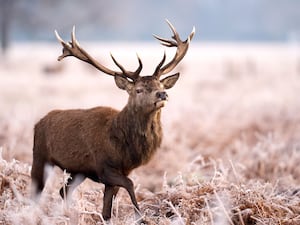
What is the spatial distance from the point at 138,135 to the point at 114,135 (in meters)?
0.23

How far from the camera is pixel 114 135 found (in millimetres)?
6688

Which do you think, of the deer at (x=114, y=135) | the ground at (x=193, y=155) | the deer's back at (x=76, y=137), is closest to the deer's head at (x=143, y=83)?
the deer at (x=114, y=135)

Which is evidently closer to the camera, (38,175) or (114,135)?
(114,135)

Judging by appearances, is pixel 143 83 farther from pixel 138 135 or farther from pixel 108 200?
pixel 108 200

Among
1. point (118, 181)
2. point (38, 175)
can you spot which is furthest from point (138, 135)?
point (38, 175)

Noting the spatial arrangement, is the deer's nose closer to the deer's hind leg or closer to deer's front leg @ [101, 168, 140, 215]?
deer's front leg @ [101, 168, 140, 215]

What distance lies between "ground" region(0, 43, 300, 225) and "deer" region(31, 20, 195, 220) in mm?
264

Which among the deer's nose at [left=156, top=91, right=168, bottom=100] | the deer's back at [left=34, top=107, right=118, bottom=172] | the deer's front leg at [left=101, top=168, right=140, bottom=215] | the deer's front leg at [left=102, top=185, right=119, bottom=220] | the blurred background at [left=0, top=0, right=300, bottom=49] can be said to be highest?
the blurred background at [left=0, top=0, right=300, bottom=49]

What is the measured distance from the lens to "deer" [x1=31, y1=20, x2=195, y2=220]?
6516 millimetres

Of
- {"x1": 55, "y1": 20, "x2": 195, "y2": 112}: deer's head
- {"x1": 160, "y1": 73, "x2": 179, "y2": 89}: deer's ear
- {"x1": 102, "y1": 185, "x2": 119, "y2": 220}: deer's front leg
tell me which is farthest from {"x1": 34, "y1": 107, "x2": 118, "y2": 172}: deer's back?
{"x1": 160, "y1": 73, "x2": 179, "y2": 89}: deer's ear

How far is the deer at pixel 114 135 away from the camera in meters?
6.52

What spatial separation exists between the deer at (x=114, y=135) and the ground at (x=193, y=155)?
0.26 m

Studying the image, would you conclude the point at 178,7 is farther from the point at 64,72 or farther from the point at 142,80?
the point at 142,80

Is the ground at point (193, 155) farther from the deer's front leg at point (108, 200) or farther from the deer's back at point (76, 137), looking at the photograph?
the deer's back at point (76, 137)
